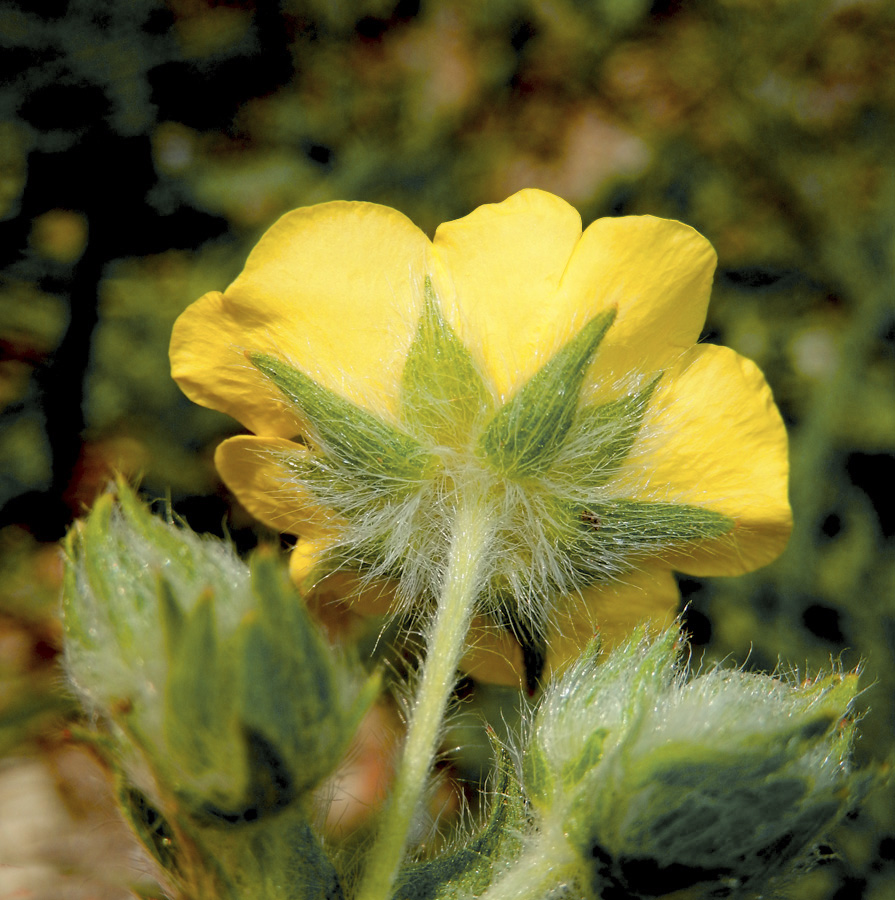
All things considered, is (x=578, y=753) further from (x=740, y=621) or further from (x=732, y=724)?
(x=740, y=621)

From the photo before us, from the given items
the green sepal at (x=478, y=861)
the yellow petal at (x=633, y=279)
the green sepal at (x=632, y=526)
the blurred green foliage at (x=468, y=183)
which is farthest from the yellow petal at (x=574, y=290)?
the blurred green foliage at (x=468, y=183)

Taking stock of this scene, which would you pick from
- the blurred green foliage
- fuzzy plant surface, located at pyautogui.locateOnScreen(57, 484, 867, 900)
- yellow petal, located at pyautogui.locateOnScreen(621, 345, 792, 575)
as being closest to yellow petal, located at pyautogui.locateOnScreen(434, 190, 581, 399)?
yellow petal, located at pyautogui.locateOnScreen(621, 345, 792, 575)

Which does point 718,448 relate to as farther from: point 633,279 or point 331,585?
point 331,585

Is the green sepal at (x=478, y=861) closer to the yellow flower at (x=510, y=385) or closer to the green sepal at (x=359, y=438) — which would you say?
the yellow flower at (x=510, y=385)

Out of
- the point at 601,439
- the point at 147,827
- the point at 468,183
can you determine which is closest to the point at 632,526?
the point at 601,439

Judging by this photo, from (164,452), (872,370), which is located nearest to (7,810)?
(164,452)

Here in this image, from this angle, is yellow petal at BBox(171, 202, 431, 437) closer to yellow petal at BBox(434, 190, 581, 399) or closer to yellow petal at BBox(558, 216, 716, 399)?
yellow petal at BBox(434, 190, 581, 399)
